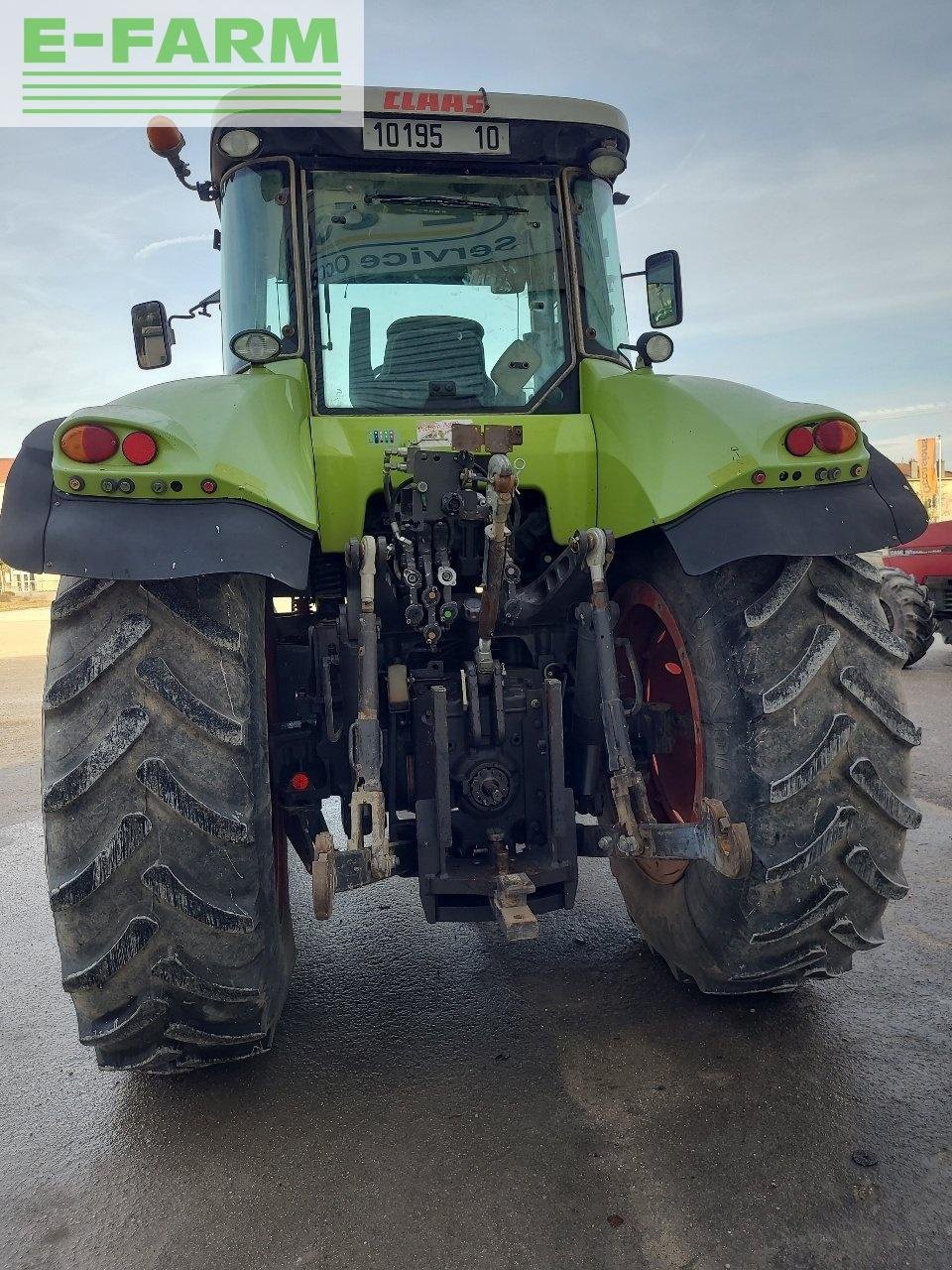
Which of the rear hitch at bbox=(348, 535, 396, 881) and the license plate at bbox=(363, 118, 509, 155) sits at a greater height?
the license plate at bbox=(363, 118, 509, 155)

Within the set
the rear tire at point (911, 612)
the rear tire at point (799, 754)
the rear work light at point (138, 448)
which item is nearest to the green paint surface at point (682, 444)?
the rear tire at point (799, 754)

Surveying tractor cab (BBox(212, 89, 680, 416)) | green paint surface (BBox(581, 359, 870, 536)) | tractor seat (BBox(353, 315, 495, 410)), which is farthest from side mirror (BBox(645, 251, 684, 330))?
tractor seat (BBox(353, 315, 495, 410))

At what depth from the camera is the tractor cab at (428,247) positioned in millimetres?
2836

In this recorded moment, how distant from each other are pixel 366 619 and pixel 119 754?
70 cm

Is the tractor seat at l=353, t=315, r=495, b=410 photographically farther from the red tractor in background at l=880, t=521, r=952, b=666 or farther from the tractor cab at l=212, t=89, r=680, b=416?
the red tractor in background at l=880, t=521, r=952, b=666

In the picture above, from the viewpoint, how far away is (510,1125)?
2260 millimetres

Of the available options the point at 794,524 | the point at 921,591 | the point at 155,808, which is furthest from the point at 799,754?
the point at 921,591

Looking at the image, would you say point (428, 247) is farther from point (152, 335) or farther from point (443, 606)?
point (443, 606)

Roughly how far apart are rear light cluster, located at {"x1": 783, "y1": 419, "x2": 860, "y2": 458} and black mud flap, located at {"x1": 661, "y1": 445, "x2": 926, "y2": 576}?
0.32ft

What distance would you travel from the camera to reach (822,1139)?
215 cm

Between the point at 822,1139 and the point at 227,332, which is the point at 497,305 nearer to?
the point at 227,332

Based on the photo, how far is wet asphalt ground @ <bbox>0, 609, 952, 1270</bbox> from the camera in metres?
1.89

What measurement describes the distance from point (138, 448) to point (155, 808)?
83cm

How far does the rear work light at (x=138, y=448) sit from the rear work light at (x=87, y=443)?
36 mm
